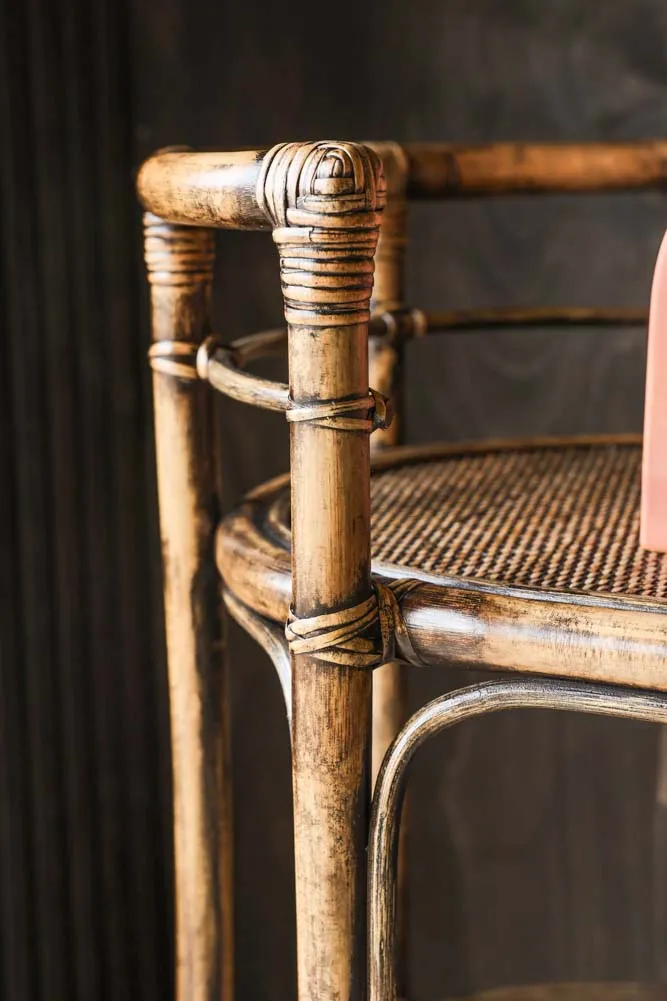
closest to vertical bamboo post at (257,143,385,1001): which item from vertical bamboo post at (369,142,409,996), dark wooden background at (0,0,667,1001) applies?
vertical bamboo post at (369,142,409,996)

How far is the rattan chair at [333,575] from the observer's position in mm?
391

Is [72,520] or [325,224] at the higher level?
[325,224]

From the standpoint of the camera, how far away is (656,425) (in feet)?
1.51

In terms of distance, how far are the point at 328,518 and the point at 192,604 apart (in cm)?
18

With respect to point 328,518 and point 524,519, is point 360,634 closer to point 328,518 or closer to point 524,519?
point 328,518

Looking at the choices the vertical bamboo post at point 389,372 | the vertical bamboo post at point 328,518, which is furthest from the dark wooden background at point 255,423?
the vertical bamboo post at point 328,518

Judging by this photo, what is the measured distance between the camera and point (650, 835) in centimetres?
103

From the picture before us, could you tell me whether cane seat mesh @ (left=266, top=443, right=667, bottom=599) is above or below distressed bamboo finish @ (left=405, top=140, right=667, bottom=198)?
below

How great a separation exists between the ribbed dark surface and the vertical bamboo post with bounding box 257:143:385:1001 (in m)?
0.41

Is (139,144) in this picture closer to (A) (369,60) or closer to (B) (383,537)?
(A) (369,60)

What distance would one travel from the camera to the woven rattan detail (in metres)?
0.45

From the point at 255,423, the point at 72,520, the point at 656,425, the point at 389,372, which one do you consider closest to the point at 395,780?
the point at 656,425

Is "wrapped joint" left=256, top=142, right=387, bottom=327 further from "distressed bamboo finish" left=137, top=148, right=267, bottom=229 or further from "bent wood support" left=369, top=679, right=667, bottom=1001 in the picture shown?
"bent wood support" left=369, top=679, right=667, bottom=1001

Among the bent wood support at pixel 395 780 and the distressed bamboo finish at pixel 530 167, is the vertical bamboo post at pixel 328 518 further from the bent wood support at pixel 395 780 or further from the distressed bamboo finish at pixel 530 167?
the distressed bamboo finish at pixel 530 167
